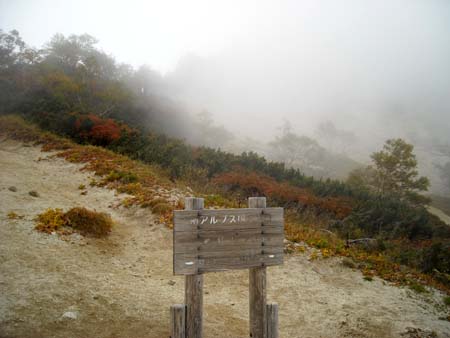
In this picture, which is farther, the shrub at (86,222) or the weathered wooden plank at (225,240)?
the shrub at (86,222)

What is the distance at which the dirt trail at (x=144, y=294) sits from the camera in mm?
4414

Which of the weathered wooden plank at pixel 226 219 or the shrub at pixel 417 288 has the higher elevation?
the weathered wooden plank at pixel 226 219

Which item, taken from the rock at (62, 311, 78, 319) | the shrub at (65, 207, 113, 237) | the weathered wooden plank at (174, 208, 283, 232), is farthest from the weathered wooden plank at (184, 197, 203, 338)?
the shrub at (65, 207, 113, 237)

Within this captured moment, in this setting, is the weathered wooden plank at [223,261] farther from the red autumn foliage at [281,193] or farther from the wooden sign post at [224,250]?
the red autumn foliage at [281,193]

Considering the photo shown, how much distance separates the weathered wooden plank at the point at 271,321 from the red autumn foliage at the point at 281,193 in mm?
10125

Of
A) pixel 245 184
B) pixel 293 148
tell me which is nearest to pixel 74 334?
pixel 245 184

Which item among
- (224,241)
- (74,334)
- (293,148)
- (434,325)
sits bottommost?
(434,325)

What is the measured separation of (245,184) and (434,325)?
31.4 ft

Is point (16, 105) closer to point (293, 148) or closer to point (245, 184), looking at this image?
point (245, 184)

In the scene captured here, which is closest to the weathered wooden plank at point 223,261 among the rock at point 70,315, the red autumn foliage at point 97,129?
the rock at point 70,315

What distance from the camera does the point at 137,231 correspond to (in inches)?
350

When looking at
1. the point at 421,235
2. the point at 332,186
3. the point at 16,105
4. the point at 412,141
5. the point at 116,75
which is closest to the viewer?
the point at 421,235

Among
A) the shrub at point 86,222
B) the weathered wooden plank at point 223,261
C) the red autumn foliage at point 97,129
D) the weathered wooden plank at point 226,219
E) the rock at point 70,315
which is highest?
the red autumn foliage at point 97,129

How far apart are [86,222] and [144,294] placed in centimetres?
332
